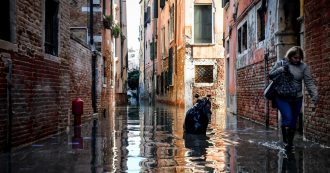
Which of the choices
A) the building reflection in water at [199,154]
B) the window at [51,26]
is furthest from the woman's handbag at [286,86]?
the window at [51,26]

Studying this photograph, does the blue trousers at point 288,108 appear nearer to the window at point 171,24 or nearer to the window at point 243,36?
the window at point 243,36

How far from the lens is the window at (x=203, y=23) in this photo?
97.9 ft

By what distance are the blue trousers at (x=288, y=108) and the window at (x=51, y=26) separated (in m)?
5.05

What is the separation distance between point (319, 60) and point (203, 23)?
21149 mm

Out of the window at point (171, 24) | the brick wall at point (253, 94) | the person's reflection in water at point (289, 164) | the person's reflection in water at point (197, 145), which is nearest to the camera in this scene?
the person's reflection in water at point (289, 164)

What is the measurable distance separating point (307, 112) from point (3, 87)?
17.6 feet

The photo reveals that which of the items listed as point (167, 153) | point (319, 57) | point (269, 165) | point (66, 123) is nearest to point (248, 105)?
point (66, 123)

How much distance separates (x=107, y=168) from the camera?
6352 mm

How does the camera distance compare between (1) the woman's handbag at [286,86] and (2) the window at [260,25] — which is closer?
A: (1) the woman's handbag at [286,86]

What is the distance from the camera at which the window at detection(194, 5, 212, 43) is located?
29828mm

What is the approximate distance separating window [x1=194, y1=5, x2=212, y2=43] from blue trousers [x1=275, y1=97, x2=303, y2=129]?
21448 millimetres

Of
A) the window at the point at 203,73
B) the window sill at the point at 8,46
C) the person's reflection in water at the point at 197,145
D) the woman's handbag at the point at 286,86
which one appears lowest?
the person's reflection in water at the point at 197,145

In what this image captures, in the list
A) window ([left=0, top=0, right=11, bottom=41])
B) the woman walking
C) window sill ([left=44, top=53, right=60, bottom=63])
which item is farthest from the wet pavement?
window ([left=0, top=0, right=11, bottom=41])

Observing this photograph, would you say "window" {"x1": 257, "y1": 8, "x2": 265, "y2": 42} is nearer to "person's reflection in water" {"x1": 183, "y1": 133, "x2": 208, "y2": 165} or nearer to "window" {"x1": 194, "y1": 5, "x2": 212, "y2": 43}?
"person's reflection in water" {"x1": 183, "y1": 133, "x2": 208, "y2": 165}
